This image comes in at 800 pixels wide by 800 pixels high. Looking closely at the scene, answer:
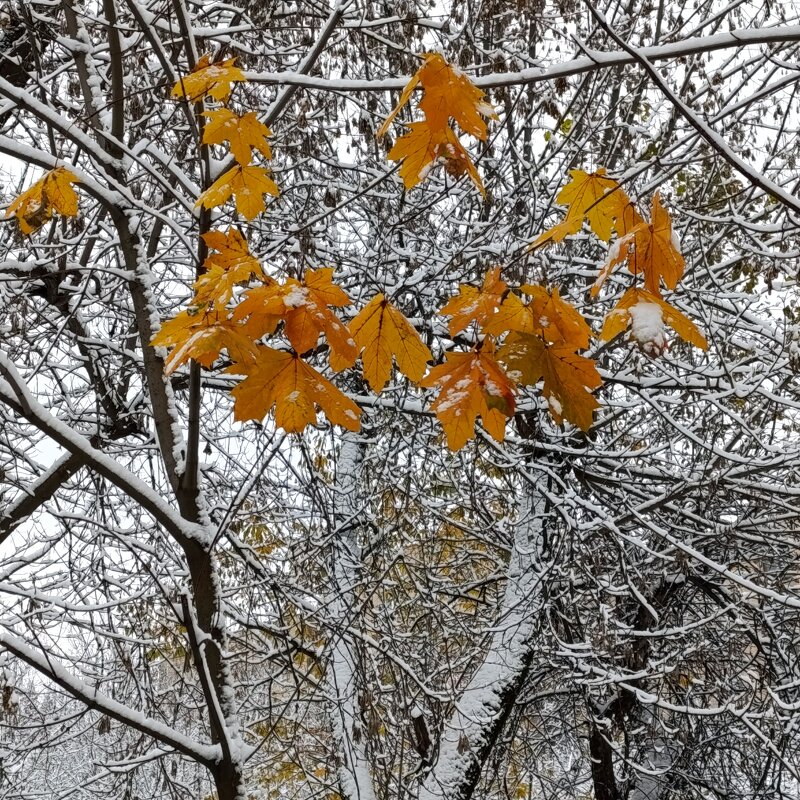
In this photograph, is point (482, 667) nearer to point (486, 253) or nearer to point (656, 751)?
point (656, 751)

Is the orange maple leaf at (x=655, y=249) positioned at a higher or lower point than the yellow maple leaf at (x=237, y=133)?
lower

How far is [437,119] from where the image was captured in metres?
1.76

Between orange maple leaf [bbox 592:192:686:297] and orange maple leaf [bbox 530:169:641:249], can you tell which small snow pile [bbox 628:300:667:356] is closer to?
orange maple leaf [bbox 592:192:686:297]

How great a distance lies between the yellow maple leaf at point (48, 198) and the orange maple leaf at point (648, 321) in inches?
72.5

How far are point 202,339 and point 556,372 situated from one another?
69 centimetres

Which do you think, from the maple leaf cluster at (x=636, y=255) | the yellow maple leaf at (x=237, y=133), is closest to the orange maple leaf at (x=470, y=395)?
the maple leaf cluster at (x=636, y=255)

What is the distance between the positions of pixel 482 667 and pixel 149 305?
2.95 meters

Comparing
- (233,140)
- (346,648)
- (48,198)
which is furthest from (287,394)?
(346,648)

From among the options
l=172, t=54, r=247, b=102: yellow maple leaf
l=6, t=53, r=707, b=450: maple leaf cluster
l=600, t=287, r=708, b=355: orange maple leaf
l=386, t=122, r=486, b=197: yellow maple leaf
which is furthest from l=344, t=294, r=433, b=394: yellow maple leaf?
l=172, t=54, r=247, b=102: yellow maple leaf

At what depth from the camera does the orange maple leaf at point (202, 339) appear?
57.1 inches

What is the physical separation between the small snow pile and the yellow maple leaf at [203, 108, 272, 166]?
1.10 meters

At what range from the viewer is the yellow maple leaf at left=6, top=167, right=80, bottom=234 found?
2496mm

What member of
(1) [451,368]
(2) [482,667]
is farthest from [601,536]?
(1) [451,368]

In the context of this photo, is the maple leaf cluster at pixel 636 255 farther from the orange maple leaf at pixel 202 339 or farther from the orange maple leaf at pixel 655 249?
the orange maple leaf at pixel 202 339
